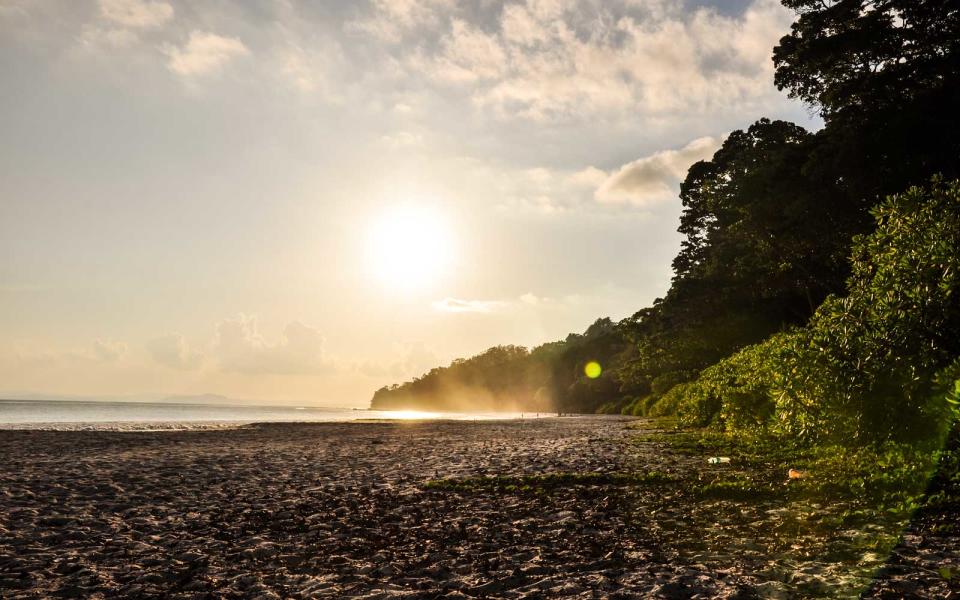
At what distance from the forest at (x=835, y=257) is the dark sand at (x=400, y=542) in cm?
314

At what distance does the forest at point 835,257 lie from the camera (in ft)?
36.3

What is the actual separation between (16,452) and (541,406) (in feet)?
509

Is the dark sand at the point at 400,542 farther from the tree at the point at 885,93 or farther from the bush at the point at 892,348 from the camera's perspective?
the tree at the point at 885,93

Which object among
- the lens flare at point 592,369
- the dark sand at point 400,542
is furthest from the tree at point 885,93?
the lens flare at point 592,369

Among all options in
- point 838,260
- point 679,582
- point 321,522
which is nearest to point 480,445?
point 321,522

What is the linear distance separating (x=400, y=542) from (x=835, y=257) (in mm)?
33735

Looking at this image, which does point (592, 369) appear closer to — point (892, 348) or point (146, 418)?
point (146, 418)

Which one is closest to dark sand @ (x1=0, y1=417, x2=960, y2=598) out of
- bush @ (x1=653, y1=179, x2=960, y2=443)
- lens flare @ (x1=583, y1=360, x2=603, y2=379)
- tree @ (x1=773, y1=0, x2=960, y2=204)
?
bush @ (x1=653, y1=179, x2=960, y2=443)

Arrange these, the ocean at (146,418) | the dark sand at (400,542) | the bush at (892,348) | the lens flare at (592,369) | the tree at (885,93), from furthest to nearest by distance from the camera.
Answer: the lens flare at (592,369), the ocean at (146,418), the tree at (885,93), the bush at (892,348), the dark sand at (400,542)

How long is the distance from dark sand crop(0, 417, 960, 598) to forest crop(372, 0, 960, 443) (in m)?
3.14

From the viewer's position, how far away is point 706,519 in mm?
9617

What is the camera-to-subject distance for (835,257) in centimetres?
3391

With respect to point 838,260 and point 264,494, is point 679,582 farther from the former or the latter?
point 838,260

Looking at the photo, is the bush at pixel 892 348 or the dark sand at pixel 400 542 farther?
the bush at pixel 892 348
